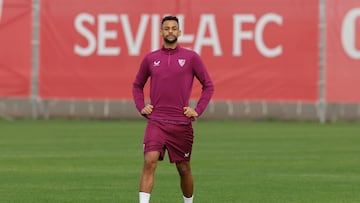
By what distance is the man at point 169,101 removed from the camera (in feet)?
43.5

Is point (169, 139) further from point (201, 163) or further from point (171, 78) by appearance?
point (201, 163)

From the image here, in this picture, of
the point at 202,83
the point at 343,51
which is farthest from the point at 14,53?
the point at 202,83

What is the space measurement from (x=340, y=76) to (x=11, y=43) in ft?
25.6

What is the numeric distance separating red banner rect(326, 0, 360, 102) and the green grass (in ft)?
2.70

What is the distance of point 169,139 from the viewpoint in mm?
13422

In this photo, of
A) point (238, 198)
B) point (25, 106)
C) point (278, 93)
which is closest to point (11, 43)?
point (25, 106)

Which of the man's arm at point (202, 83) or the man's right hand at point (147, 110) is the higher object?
the man's arm at point (202, 83)

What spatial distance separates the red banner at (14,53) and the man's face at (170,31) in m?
19.0

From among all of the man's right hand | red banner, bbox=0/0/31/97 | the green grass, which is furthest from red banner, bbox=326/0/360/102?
the man's right hand

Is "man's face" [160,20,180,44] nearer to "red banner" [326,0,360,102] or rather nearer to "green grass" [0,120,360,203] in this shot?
"green grass" [0,120,360,203]

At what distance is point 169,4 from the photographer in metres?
32.0

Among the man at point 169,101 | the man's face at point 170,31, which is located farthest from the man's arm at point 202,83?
the man's face at point 170,31

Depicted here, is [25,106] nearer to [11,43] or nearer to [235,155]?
[11,43]

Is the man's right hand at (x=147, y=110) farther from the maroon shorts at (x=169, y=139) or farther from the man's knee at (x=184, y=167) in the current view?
the man's knee at (x=184, y=167)
